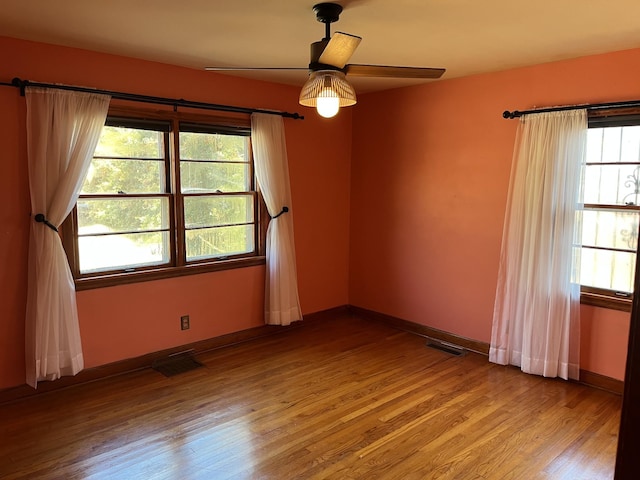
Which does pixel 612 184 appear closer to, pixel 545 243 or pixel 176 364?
pixel 545 243

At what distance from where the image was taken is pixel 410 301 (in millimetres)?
4832

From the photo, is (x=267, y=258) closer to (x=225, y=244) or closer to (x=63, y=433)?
(x=225, y=244)

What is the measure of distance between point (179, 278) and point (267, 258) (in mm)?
864

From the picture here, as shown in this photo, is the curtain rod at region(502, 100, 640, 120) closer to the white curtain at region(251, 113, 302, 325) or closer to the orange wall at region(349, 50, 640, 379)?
the orange wall at region(349, 50, 640, 379)

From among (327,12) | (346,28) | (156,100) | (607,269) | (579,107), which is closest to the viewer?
(327,12)

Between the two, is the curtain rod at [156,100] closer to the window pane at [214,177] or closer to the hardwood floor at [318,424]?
the window pane at [214,177]

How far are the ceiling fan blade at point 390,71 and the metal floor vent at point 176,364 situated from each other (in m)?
2.64

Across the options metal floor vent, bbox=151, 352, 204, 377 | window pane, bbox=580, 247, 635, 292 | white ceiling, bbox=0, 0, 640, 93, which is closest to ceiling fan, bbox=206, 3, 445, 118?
white ceiling, bbox=0, 0, 640, 93

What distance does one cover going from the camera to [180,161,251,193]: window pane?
4.05m

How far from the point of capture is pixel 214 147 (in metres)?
4.20

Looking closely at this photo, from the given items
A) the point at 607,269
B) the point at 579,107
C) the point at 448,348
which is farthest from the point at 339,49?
the point at 448,348

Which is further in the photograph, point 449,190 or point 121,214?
point 449,190

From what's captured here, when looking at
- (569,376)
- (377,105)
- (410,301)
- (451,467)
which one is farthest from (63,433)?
(377,105)

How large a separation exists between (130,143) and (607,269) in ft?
12.2
